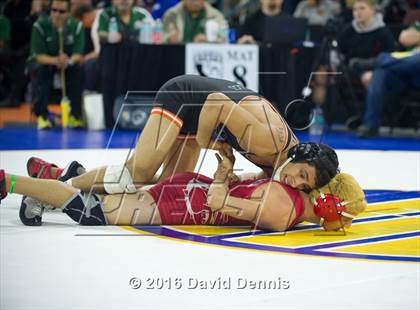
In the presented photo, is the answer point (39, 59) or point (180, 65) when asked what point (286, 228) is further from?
point (39, 59)

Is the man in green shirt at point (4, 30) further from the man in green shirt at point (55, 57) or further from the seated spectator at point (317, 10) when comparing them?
the seated spectator at point (317, 10)

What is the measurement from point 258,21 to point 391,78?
2.06 meters

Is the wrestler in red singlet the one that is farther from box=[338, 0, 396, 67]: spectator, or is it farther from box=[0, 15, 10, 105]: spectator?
box=[0, 15, 10, 105]: spectator

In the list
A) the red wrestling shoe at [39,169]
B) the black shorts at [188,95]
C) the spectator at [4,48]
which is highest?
the black shorts at [188,95]

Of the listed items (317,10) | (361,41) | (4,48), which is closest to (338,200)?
(361,41)

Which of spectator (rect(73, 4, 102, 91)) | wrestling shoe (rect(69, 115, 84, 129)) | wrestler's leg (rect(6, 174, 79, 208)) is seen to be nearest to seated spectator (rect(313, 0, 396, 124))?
spectator (rect(73, 4, 102, 91))

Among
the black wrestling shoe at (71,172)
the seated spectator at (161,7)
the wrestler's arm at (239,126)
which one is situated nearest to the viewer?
the wrestler's arm at (239,126)

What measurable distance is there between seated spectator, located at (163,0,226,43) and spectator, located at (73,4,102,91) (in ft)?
→ 3.67

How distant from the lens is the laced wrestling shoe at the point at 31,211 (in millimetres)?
5039

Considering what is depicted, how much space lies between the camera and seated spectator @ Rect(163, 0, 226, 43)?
11.3m

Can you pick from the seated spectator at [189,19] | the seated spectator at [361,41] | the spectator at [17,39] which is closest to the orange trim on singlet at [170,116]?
the seated spectator at [361,41]

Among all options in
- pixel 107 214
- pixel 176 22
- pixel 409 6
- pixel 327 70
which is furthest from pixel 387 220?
pixel 409 6

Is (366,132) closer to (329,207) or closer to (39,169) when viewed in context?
(39,169)

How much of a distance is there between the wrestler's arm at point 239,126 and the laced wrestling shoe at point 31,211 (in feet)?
3.41
